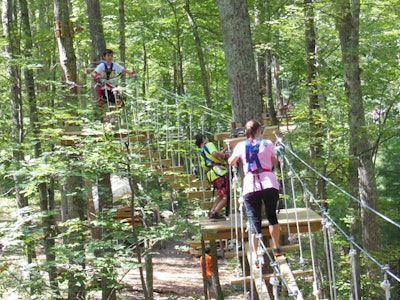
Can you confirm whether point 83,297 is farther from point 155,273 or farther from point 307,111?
point 155,273

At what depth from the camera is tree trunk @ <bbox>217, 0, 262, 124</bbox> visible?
5.20 meters

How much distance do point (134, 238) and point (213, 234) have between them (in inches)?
42.2

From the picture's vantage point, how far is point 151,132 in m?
7.52

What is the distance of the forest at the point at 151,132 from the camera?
5293mm

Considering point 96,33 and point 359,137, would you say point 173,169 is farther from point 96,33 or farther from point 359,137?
point 359,137

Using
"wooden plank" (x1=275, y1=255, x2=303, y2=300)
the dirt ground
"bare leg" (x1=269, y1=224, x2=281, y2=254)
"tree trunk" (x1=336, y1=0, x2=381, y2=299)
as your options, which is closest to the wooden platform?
"bare leg" (x1=269, y1=224, x2=281, y2=254)

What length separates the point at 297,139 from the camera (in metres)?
10.6

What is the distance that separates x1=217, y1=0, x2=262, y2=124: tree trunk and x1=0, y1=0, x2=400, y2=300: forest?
0.4 inches

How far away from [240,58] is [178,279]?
9215mm

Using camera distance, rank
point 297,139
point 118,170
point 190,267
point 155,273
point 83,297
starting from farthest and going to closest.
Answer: point 190,267
point 155,273
point 297,139
point 83,297
point 118,170

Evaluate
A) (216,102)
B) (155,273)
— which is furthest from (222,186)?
(216,102)

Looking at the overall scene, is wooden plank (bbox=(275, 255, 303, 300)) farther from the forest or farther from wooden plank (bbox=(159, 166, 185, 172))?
wooden plank (bbox=(159, 166, 185, 172))

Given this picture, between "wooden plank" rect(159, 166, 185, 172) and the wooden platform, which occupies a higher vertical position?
"wooden plank" rect(159, 166, 185, 172)

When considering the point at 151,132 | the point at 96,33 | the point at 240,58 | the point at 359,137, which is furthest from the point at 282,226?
the point at 96,33
